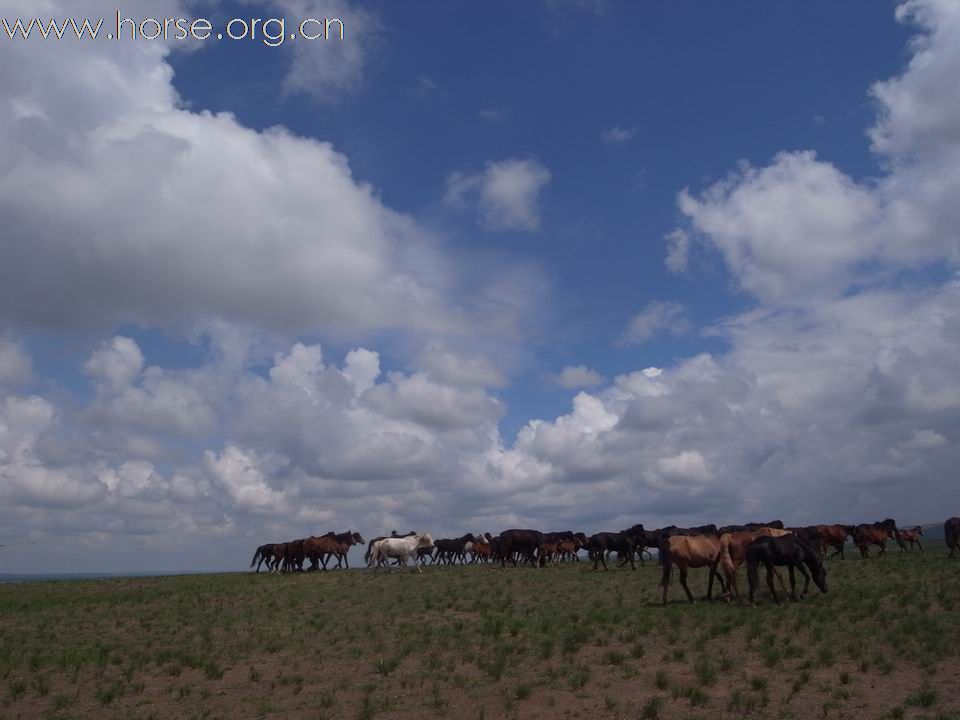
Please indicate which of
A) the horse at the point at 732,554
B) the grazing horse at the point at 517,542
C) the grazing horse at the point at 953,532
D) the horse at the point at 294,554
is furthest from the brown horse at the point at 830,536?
the horse at the point at 294,554

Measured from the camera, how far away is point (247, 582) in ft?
130

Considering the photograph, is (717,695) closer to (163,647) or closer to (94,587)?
(163,647)

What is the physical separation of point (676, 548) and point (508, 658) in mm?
8256

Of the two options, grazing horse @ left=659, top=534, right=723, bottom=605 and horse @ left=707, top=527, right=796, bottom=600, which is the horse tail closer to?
horse @ left=707, top=527, right=796, bottom=600

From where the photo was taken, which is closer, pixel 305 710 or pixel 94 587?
pixel 305 710

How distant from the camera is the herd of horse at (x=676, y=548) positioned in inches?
868

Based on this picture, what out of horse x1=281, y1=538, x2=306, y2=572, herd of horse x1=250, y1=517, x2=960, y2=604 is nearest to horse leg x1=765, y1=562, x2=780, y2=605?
herd of horse x1=250, y1=517, x2=960, y2=604

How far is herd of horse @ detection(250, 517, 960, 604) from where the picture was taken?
2205cm

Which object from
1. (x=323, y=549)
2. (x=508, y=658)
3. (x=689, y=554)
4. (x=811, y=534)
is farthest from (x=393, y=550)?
(x=508, y=658)

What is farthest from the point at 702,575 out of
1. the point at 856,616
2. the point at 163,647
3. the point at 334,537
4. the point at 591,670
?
the point at 334,537

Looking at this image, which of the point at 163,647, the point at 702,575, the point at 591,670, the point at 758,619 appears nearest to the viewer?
the point at 591,670

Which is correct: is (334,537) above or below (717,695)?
above

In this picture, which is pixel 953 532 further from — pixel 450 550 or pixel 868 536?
pixel 450 550

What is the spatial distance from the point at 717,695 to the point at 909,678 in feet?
11.9
